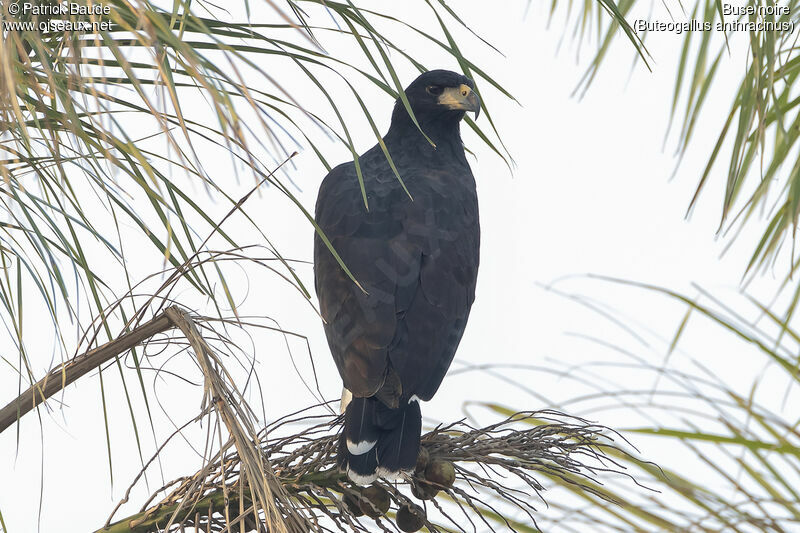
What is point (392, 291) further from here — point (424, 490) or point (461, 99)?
point (461, 99)

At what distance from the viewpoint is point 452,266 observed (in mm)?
2391

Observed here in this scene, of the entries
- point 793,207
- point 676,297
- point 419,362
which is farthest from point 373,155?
point 793,207

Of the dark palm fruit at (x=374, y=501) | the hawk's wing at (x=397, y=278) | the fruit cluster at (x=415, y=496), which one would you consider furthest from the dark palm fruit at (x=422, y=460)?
the hawk's wing at (x=397, y=278)

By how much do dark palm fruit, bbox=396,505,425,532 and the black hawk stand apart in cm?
8

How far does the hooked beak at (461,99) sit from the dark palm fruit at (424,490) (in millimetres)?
1352

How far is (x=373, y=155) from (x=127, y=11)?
1459 mm

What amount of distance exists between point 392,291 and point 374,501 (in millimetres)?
617

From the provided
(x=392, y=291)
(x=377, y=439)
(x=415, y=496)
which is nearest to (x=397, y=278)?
(x=392, y=291)

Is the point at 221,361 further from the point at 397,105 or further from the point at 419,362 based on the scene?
the point at 397,105

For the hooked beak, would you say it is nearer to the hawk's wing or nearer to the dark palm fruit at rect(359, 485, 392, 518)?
the hawk's wing

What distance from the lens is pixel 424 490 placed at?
1857 millimetres

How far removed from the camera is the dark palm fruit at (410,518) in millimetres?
1731

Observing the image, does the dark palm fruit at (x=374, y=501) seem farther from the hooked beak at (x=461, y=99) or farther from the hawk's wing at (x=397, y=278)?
the hooked beak at (x=461, y=99)

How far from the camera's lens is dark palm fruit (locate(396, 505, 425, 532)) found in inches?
68.2
